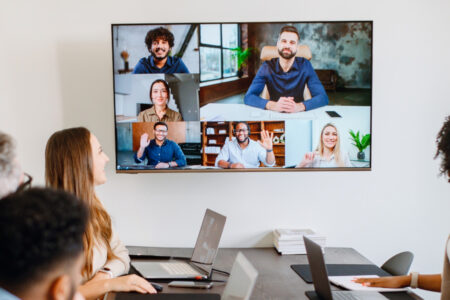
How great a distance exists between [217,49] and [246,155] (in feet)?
2.10

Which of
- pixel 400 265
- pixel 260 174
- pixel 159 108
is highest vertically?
pixel 159 108

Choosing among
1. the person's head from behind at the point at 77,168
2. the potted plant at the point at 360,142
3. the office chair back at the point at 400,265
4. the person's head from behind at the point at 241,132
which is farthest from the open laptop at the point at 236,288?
the potted plant at the point at 360,142

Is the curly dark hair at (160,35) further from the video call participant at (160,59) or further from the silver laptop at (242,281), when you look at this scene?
the silver laptop at (242,281)

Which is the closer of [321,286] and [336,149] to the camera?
[321,286]

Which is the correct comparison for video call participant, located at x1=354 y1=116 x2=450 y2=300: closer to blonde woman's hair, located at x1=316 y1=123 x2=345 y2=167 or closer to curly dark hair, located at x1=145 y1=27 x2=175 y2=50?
blonde woman's hair, located at x1=316 y1=123 x2=345 y2=167

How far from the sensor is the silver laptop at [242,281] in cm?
137

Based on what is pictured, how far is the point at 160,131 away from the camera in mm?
2604

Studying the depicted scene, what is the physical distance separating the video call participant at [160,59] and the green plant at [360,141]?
1.05 m

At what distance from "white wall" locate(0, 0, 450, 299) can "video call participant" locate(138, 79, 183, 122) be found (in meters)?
0.40

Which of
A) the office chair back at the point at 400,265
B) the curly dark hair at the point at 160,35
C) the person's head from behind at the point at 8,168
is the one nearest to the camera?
the person's head from behind at the point at 8,168

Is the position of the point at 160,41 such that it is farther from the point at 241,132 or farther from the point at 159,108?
the point at 241,132

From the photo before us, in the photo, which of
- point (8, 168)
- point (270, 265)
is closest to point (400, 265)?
point (270, 265)

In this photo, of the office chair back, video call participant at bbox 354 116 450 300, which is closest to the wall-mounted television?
the office chair back

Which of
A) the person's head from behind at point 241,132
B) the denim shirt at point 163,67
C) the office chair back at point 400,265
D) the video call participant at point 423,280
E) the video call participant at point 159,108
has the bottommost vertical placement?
the office chair back at point 400,265
